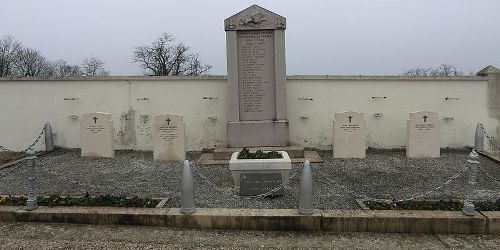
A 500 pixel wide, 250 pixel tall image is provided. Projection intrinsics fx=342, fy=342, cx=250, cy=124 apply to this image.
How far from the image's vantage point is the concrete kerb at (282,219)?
13.7 feet

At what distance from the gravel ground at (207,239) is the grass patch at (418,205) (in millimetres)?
459

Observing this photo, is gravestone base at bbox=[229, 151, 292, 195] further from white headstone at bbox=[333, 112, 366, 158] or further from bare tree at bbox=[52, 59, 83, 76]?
bare tree at bbox=[52, 59, 83, 76]

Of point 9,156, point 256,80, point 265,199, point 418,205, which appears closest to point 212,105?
point 256,80

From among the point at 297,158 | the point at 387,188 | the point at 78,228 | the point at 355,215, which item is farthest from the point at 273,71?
the point at 78,228

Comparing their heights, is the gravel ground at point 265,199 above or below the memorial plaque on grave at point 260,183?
below

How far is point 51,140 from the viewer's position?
31.0 ft

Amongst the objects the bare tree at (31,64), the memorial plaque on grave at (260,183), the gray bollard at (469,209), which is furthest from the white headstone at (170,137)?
the bare tree at (31,64)

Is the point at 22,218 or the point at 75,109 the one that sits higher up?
the point at 75,109

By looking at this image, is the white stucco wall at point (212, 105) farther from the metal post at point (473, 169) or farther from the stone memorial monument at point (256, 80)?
the metal post at point (473, 169)

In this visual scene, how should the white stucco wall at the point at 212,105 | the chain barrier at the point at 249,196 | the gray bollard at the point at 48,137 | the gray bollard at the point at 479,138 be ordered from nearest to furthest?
1. the chain barrier at the point at 249,196
2. the gray bollard at the point at 479,138
3. the white stucco wall at the point at 212,105
4. the gray bollard at the point at 48,137

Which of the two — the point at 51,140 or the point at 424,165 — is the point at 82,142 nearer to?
the point at 51,140

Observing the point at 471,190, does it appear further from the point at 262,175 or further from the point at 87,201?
the point at 87,201

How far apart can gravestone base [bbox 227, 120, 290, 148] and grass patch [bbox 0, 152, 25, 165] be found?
533cm

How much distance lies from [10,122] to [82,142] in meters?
2.97
